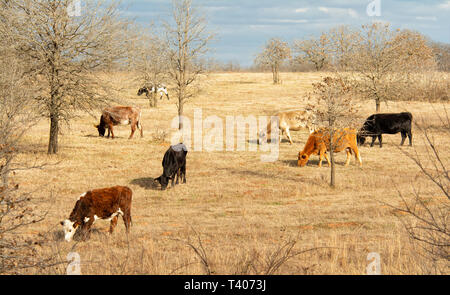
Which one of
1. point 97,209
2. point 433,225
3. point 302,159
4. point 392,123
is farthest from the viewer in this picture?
point 392,123

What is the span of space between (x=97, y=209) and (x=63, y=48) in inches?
524

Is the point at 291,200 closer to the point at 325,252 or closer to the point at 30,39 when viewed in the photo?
the point at 325,252

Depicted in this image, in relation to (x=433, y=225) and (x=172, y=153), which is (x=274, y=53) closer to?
(x=172, y=153)

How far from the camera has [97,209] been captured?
1112cm

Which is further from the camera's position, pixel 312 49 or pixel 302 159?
pixel 312 49

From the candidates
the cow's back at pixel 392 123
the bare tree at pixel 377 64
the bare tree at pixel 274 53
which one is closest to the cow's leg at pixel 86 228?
the cow's back at pixel 392 123

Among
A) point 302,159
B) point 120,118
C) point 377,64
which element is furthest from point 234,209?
point 377,64

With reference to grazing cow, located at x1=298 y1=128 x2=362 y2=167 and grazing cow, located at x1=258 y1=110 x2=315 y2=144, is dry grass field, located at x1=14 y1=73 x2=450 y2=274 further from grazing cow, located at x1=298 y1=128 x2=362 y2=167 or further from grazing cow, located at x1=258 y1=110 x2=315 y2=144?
grazing cow, located at x1=258 y1=110 x2=315 y2=144

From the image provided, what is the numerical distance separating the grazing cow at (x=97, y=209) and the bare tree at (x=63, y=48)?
11750 millimetres

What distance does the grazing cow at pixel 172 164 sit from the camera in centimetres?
1760

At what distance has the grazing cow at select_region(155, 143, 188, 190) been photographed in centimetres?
1760

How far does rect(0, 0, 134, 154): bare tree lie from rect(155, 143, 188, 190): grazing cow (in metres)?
6.60

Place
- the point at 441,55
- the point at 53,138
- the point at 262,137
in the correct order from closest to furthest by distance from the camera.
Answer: the point at 53,138, the point at 262,137, the point at 441,55

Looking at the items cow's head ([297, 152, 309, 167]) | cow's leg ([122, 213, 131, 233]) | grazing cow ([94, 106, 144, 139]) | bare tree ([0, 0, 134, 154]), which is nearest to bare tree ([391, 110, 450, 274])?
cow's head ([297, 152, 309, 167])
